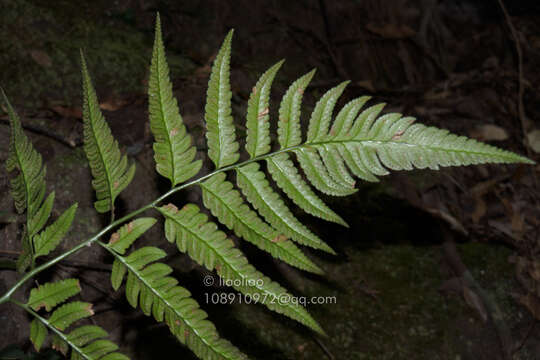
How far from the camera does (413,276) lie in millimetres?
2695

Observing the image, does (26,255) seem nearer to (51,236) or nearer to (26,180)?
(51,236)

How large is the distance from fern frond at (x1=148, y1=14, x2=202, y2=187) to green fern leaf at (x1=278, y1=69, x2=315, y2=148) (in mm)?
364

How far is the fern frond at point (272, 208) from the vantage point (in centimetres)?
149

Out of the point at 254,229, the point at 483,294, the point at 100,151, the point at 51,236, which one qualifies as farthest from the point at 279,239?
the point at 483,294

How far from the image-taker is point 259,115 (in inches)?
61.6

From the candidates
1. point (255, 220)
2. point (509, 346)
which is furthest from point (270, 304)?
point (509, 346)

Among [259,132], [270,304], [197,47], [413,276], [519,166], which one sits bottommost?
[519,166]

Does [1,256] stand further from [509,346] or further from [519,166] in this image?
[519,166]

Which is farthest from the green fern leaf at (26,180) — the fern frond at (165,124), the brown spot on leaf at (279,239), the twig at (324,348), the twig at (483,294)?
the twig at (483,294)

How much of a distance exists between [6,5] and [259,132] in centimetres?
247

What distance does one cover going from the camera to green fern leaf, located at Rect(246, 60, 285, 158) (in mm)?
1542

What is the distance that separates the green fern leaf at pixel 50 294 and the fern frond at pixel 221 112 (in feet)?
2.24

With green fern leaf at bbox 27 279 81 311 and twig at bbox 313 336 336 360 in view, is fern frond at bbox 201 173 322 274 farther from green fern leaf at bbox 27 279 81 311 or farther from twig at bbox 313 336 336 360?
twig at bbox 313 336 336 360

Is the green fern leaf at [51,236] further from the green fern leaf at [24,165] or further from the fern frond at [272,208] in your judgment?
the fern frond at [272,208]
